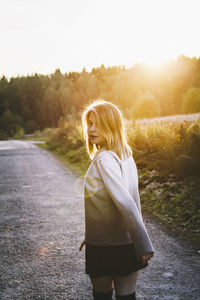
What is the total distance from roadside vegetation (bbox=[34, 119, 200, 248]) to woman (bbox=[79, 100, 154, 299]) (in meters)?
2.84

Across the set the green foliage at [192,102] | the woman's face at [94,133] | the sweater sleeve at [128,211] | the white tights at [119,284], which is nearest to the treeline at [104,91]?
the green foliage at [192,102]

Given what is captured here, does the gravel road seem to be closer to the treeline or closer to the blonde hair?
the blonde hair

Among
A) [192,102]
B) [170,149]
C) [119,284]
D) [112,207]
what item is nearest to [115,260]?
[119,284]

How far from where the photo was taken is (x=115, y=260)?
1.88 meters

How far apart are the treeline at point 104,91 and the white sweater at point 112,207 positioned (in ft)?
174

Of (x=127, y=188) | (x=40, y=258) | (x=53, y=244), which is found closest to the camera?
(x=127, y=188)

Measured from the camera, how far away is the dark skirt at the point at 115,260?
188cm

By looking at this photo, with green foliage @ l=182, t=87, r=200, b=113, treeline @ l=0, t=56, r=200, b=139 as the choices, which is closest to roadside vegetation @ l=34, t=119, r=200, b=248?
green foliage @ l=182, t=87, r=200, b=113

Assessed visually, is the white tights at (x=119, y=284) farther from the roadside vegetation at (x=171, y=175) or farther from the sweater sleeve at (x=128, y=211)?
the roadside vegetation at (x=171, y=175)

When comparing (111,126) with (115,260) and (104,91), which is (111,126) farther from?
(104,91)

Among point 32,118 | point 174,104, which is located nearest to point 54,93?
point 32,118

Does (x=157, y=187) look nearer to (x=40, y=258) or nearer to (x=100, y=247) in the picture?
(x=40, y=258)

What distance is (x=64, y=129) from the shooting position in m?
24.3

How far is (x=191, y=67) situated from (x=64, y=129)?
55966 mm
